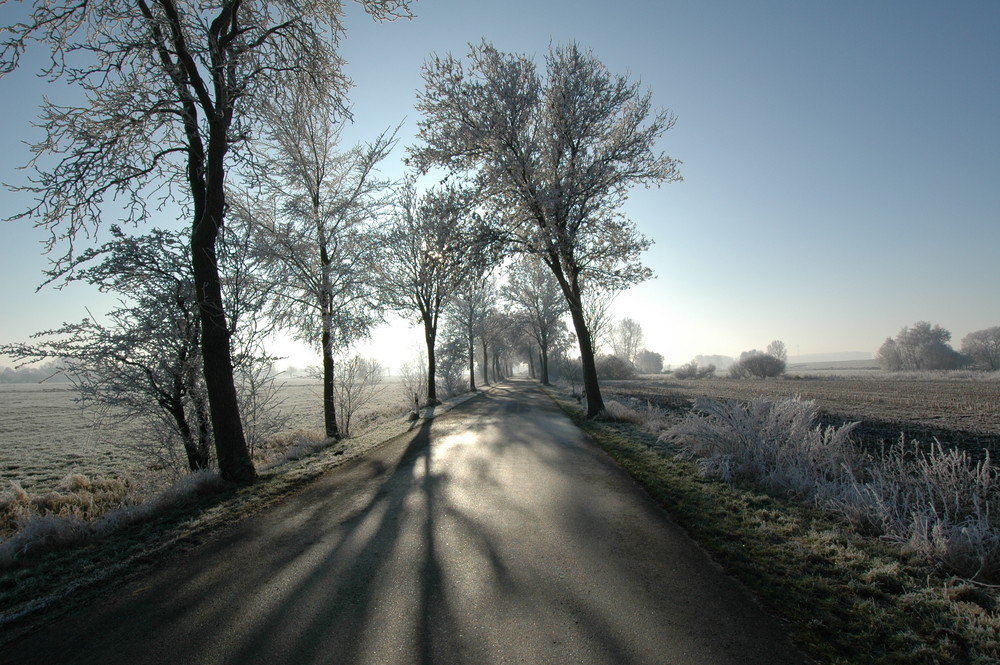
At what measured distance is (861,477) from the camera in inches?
251

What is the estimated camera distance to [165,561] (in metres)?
4.49

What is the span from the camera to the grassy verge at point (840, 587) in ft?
9.14

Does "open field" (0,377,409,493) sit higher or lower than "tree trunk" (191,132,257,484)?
lower

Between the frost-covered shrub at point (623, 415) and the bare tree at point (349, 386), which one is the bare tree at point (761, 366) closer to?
the frost-covered shrub at point (623, 415)

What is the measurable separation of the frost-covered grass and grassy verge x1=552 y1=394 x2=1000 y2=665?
1.06 ft

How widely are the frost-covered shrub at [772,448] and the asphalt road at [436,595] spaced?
2.04 meters

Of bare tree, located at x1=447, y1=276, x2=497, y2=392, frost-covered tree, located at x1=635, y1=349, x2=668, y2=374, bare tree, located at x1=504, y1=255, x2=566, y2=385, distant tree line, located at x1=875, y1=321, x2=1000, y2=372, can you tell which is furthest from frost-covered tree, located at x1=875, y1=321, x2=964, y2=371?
bare tree, located at x1=447, y1=276, x2=497, y2=392

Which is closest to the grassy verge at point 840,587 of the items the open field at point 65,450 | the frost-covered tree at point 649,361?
the open field at point 65,450

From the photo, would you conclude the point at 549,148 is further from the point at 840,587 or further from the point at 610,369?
the point at 610,369

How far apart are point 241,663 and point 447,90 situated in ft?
48.3

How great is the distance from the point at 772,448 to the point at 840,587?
386 cm

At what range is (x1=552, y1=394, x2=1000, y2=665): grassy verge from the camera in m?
2.79

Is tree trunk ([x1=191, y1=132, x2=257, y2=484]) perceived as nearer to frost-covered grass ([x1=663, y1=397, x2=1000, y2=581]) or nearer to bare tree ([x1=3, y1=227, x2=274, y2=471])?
bare tree ([x1=3, y1=227, x2=274, y2=471])

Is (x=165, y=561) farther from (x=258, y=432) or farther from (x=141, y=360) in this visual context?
(x=258, y=432)
